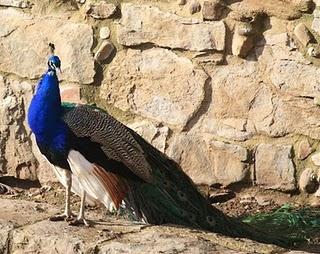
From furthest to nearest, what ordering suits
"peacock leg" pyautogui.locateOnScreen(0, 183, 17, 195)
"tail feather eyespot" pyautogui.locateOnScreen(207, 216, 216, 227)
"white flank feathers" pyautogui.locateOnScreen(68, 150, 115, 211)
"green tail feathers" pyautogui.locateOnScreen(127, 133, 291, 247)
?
"peacock leg" pyautogui.locateOnScreen(0, 183, 17, 195) → "tail feather eyespot" pyautogui.locateOnScreen(207, 216, 216, 227) → "green tail feathers" pyautogui.locateOnScreen(127, 133, 291, 247) → "white flank feathers" pyautogui.locateOnScreen(68, 150, 115, 211)

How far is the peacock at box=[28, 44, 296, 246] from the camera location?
377 centimetres

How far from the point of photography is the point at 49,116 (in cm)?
380

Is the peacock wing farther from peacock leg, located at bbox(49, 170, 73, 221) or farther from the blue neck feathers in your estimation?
peacock leg, located at bbox(49, 170, 73, 221)

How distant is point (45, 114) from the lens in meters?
3.81

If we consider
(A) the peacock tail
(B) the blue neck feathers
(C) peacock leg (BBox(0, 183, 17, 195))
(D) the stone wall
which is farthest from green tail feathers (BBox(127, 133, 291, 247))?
(C) peacock leg (BBox(0, 183, 17, 195))

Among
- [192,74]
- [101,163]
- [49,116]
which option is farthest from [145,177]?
[192,74]

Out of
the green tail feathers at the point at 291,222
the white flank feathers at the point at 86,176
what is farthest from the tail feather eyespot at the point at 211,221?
the white flank feathers at the point at 86,176

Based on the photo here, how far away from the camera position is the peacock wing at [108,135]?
379 cm

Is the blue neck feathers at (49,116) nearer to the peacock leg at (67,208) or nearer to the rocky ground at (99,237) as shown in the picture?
the peacock leg at (67,208)

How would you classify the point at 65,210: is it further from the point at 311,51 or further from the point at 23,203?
the point at 311,51

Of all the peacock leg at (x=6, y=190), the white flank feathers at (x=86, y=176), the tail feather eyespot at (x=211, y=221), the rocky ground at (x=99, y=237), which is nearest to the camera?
the rocky ground at (x=99, y=237)

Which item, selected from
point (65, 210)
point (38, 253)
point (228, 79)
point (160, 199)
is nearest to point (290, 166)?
point (228, 79)

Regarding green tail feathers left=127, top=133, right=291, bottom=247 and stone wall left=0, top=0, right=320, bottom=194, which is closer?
green tail feathers left=127, top=133, right=291, bottom=247

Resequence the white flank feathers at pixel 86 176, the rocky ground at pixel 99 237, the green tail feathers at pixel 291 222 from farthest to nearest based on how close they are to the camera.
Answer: the green tail feathers at pixel 291 222
the white flank feathers at pixel 86 176
the rocky ground at pixel 99 237
